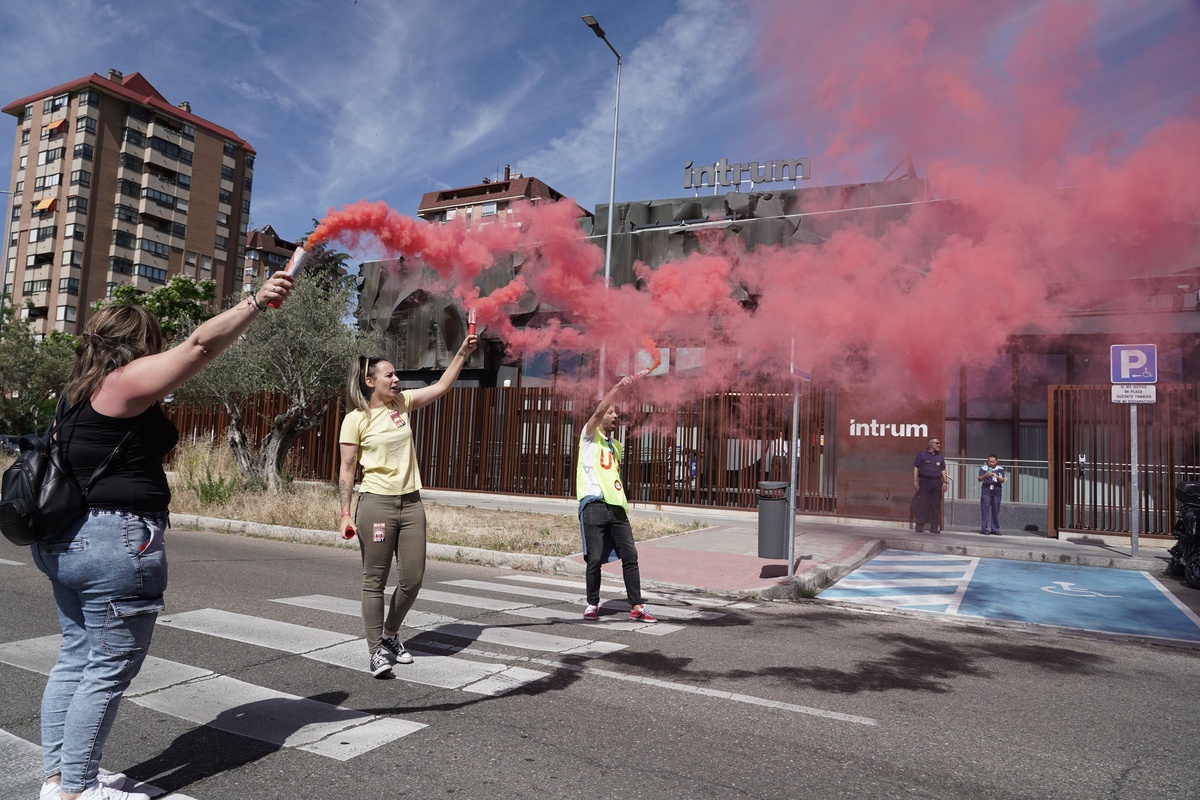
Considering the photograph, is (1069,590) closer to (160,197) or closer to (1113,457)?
(1113,457)

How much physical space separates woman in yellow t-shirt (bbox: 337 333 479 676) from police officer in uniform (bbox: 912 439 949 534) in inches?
490

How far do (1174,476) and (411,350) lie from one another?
20606mm

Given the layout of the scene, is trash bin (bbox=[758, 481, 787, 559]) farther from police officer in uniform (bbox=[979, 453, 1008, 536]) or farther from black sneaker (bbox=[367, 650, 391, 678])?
police officer in uniform (bbox=[979, 453, 1008, 536])

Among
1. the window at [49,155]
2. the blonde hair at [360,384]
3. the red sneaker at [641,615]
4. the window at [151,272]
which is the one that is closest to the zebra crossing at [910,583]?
the red sneaker at [641,615]

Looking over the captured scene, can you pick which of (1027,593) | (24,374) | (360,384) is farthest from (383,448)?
(24,374)

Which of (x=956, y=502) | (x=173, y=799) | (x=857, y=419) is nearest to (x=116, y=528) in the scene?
(x=173, y=799)

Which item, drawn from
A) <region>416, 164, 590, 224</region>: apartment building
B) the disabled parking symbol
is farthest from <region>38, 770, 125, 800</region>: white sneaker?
<region>416, 164, 590, 224</region>: apartment building

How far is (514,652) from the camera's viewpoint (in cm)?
541

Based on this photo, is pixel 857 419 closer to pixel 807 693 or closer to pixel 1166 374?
pixel 1166 374

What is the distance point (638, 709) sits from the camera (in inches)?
167

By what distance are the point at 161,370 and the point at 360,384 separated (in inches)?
89.7

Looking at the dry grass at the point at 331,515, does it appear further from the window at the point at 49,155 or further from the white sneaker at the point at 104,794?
the window at the point at 49,155

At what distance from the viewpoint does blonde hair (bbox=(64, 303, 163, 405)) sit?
9.04 ft

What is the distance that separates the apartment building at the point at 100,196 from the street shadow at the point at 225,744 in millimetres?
63157
